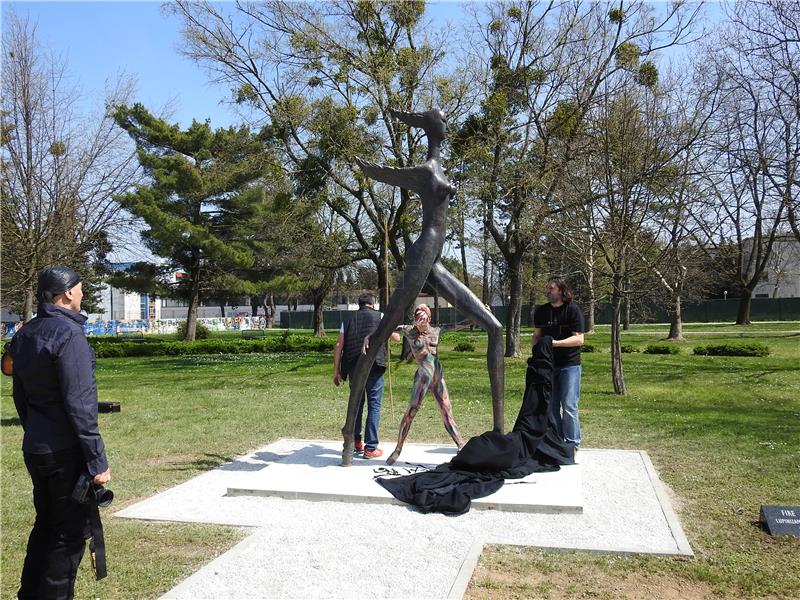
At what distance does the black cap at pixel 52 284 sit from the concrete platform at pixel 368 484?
10.8 ft

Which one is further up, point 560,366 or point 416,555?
point 560,366

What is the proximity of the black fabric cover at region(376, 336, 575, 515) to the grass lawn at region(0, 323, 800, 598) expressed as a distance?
109 centimetres

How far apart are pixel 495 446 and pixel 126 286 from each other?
30.8 meters

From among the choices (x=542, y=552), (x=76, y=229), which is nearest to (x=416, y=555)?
(x=542, y=552)

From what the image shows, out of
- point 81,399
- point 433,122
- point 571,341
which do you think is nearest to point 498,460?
point 571,341

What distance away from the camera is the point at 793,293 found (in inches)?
2542

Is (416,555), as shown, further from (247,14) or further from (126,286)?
(126,286)

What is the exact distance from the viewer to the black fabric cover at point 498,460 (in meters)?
6.05

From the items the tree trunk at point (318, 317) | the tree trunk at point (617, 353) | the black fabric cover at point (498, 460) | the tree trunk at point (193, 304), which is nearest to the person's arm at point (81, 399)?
the black fabric cover at point (498, 460)

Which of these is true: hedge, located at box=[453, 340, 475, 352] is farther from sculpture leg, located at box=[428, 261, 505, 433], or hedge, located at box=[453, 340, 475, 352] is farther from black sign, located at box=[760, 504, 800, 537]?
black sign, located at box=[760, 504, 800, 537]

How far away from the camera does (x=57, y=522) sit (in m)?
3.52

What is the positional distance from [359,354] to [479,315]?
1521 mm

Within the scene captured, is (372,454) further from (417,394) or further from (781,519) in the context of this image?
(781,519)

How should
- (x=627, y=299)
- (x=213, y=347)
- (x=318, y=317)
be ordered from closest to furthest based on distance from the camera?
(x=627, y=299), (x=213, y=347), (x=318, y=317)
